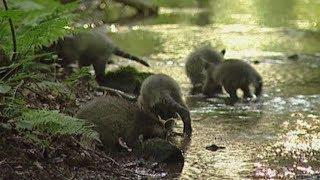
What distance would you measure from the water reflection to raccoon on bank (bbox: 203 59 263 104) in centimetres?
24

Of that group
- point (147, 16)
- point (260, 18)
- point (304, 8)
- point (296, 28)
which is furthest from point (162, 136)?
point (304, 8)

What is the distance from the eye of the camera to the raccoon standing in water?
6.98 meters

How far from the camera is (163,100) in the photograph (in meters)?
6.96

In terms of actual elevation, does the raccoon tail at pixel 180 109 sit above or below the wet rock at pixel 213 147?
above

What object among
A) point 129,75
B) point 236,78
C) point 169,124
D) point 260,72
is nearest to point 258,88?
point 236,78

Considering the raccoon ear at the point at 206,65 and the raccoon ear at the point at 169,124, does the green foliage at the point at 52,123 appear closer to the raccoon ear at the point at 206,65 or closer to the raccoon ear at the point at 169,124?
the raccoon ear at the point at 169,124

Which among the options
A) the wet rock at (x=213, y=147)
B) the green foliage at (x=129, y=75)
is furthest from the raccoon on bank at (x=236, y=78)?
the wet rock at (x=213, y=147)

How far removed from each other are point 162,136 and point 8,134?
→ 168 centimetres

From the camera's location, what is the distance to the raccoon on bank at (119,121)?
6.34 m


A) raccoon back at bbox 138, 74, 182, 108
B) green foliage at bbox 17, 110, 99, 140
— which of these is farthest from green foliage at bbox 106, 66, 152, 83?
green foliage at bbox 17, 110, 99, 140

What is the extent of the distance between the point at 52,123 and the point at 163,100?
189 cm

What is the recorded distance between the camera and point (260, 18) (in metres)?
18.9

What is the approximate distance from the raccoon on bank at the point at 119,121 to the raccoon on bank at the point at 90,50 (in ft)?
12.5

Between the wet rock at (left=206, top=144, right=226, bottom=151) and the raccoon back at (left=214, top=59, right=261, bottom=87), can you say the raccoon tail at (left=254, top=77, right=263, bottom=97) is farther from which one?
the wet rock at (left=206, top=144, right=226, bottom=151)
